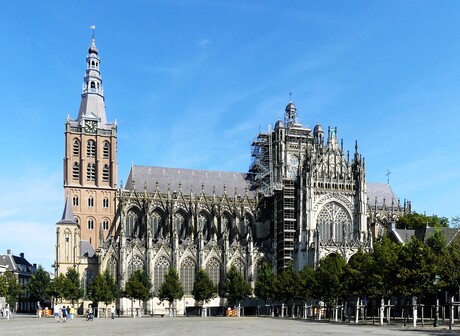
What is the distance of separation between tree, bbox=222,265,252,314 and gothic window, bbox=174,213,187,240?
1605 cm

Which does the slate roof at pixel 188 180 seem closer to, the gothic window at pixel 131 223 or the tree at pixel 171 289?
the gothic window at pixel 131 223

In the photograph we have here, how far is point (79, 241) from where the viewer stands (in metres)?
118

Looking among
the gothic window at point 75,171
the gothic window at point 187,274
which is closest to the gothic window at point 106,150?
the gothic window at point 75,171

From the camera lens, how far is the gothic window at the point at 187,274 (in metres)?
117

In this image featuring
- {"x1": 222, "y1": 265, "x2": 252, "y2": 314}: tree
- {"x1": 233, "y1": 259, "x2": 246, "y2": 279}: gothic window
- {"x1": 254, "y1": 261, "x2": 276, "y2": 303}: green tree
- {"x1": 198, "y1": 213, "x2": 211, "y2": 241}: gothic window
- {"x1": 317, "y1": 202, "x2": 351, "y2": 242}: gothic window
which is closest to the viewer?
{"x1": 254, "y1": 261, "x2": 276, "y2": 303}: green tree

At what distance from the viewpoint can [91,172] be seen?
127375mm

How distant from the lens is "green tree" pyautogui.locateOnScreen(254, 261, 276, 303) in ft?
340

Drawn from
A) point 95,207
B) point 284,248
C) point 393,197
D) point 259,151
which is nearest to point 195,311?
point 284,248

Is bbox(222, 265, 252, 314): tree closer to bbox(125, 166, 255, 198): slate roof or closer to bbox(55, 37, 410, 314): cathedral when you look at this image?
Result: bbox(55, 37, 410, 314): cathedral

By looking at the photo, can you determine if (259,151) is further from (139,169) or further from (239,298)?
(239,298)

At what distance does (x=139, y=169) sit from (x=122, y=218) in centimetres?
1591

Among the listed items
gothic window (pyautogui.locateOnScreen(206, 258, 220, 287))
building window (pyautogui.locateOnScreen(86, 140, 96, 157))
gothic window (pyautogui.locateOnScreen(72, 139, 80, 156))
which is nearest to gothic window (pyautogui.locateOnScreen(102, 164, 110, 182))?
building window (pyautogui.locateOnScreen(86, 140, 96, 157))

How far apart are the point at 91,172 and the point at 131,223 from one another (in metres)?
13.5

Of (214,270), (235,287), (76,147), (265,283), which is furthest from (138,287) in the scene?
(76,147)
